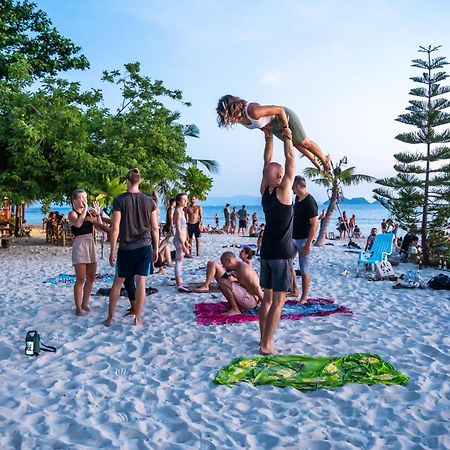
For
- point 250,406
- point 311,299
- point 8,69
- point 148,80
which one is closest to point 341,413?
point 250,406

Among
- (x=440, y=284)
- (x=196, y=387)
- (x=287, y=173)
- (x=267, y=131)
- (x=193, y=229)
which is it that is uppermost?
(x=267, y=131)

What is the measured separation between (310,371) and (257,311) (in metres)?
2.21

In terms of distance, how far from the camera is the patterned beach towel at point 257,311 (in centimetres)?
582

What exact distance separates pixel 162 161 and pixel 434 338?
1121 cm

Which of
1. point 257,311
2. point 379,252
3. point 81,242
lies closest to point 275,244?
point 257,311

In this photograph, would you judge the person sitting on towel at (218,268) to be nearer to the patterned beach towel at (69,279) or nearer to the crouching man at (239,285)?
the crouching man at (239,285)

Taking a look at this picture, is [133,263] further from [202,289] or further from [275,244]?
[202,289]

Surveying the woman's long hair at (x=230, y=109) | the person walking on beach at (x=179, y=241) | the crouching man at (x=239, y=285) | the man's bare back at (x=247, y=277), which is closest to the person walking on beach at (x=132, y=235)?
the crouching man at (x=239, y=285)

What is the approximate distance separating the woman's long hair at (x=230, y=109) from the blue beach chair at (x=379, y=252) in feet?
21.8

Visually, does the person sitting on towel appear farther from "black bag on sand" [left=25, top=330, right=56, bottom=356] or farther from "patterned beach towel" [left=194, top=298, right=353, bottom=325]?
"black bag on sand" [left=25, top=330, right=56, bottom=356]

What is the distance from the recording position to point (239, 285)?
6262 millimetres

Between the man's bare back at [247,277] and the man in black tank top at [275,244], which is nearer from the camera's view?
the man in black tank top at [275,244]

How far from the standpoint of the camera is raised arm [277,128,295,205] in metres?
4.20

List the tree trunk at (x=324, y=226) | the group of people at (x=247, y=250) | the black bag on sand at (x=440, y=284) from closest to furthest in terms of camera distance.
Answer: the group of people at (x=247, y=250) → the black bag on sand at (x=440, y=284) → the tree trunk at (x=324, y=226)
